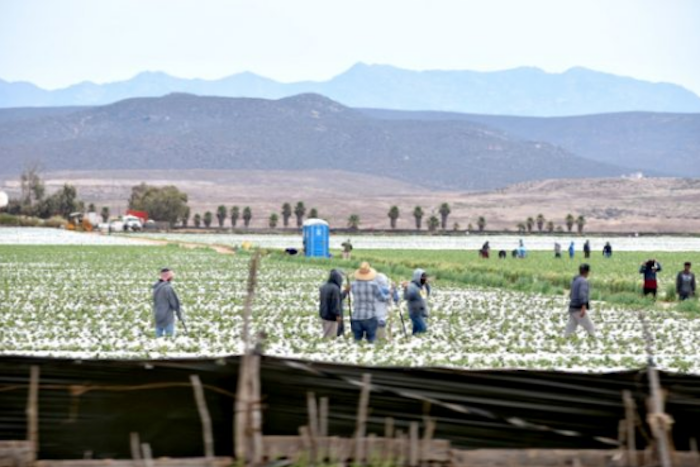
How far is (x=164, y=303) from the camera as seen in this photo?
79.4 feet

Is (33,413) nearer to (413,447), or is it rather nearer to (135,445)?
(135,445)

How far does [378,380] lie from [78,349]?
14235mm

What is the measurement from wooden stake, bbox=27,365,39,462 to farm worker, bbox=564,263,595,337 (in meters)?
15.4

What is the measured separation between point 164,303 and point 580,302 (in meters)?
7.27

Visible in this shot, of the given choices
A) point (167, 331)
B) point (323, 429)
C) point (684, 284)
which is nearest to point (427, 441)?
point (323, 429)

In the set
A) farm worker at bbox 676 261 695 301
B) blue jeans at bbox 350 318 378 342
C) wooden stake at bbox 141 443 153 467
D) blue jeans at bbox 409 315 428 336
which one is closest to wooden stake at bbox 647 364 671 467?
wooden stake at bbox 141 443 153 467

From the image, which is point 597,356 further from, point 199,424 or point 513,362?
point 199,424

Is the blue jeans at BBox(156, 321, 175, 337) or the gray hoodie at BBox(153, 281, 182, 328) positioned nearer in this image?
the gray hoodie at BBox(153, 281, 182, 328)

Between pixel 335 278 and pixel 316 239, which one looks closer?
pixel 335 278

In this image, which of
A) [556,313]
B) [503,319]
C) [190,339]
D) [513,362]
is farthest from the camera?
[556,313]

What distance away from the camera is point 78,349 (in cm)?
2336

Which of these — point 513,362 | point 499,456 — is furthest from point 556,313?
point 499,456

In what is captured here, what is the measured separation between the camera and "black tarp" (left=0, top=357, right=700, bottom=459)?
32.4 feet

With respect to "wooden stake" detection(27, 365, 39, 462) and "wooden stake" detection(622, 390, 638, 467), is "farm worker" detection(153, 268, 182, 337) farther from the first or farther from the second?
"wooden stake" detection(622, 390, 638, 467)
